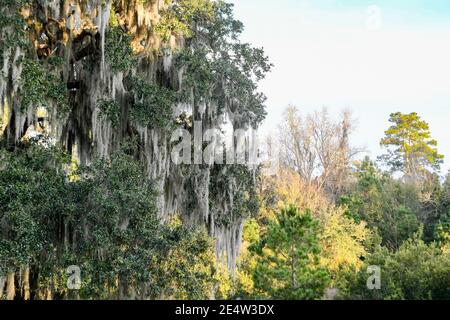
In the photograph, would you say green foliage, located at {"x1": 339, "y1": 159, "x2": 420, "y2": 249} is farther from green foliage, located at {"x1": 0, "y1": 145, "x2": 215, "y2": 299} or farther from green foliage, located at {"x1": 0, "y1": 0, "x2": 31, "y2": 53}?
green foliage, located at {"x1": 0, "y1": 0, "x2": 31, "y2": 53}

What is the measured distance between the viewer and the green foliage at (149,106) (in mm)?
13289

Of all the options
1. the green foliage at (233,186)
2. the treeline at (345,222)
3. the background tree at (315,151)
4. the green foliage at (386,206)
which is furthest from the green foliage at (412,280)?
the background tree at (315,151)

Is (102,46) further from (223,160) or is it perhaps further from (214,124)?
(223,160)

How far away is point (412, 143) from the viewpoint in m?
45.8

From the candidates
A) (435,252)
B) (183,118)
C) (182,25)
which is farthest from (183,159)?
(435,252)

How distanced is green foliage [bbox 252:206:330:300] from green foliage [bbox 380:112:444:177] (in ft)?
112

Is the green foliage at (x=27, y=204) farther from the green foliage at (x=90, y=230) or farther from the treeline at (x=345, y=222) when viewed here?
the treeline at (x=345, y=222)

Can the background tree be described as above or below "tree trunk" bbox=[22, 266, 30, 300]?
above

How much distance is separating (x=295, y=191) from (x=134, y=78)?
17.1 meters

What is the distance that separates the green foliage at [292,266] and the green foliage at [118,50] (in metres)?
5.20

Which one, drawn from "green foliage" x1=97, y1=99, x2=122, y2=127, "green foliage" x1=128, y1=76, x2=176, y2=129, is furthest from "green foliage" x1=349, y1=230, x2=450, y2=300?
"green foliage" x1=97, y1=99, x2=122, y2=127

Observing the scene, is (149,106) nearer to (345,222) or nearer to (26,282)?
(26,282)

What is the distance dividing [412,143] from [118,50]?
37.6 m

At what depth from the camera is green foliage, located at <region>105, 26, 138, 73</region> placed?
13000 mm
